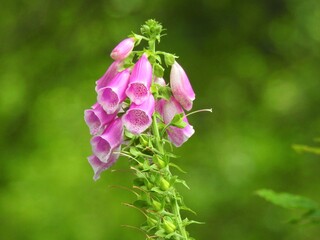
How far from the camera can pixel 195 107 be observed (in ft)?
29.1

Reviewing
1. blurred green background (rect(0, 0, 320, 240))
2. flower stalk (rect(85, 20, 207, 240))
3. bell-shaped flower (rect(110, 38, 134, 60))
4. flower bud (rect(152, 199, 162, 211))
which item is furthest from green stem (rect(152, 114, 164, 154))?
blurred green background (rect(0, 0, 320, 240))

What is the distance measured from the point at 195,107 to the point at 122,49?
259 inches

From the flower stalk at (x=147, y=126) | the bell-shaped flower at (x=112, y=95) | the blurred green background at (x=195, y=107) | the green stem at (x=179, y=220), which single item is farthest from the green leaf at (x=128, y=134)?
the blurred green background at (x=195, y=107)

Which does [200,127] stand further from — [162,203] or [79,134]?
[162,203]

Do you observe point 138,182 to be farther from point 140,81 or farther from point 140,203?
point 140,81

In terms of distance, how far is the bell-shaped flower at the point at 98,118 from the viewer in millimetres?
2273

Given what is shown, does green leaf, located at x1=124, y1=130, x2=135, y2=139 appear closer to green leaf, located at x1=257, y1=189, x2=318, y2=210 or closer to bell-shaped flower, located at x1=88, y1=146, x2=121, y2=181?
bell-shaped flower, located at x1=88, y1=146, x2=121, y2=181

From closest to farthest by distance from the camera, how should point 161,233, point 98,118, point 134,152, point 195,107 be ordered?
point 161,233 < point 134,152 < point 98,118 < point 195,107

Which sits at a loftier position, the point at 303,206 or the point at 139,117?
the point at 303,206

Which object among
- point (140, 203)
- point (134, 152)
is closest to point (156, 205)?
point (140, 203)

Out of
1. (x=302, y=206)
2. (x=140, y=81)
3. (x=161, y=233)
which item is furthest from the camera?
(x=302, y=206)

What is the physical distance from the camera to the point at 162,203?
2006 mm

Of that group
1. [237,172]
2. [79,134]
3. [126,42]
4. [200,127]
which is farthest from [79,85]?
[126,42]

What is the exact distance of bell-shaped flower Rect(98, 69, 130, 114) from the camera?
2.21 metres
